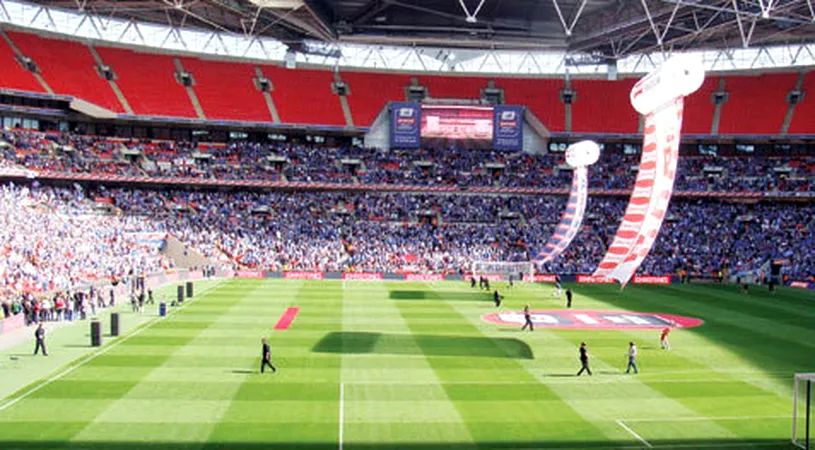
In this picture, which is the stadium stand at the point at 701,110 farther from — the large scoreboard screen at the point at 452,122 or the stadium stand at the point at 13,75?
the stadium stand at the point at 13,75

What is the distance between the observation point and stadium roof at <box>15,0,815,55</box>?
50875mm

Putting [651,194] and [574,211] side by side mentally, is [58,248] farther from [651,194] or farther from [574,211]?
[651,194]

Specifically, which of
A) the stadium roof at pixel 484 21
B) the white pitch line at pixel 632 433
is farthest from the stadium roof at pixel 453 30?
the white pitch line at pixel 632 433

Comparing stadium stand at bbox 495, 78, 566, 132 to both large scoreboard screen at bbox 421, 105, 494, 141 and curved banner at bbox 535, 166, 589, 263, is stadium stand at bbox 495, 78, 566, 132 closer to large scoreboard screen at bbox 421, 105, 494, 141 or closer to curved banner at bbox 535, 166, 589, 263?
large scoreboard screen at bbox 421, 105, 494, 141

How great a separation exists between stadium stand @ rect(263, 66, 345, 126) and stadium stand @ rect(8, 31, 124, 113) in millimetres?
14426

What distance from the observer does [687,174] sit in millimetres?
64562

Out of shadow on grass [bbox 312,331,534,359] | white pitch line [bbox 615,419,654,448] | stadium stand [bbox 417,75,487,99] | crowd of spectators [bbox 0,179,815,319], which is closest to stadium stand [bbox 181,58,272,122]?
crowd of spectators [bbox 0,179,815,319]

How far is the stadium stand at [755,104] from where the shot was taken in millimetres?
64438

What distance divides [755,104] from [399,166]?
34181 millimetres

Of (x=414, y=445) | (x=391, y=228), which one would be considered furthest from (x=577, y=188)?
(x=391, y=228)

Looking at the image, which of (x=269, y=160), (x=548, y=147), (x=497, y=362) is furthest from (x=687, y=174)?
(x=497, y=362)

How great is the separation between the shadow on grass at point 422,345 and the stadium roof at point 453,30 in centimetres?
2592

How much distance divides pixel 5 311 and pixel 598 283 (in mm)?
39050

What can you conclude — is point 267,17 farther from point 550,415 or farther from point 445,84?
point 550,415
